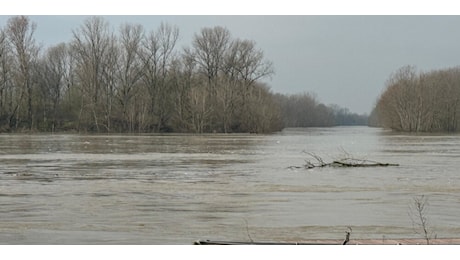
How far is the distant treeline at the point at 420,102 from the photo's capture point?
55625mm

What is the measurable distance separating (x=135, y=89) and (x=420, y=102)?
2715 centimetres

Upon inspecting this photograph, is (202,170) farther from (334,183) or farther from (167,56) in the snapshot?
(167,56)

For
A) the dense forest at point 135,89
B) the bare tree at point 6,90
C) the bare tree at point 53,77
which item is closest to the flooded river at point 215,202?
the dense forest at point 135,89

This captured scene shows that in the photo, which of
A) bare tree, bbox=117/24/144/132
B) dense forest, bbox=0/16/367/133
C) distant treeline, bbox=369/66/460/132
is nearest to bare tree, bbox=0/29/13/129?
dense forest, bbox=0/16/367/133

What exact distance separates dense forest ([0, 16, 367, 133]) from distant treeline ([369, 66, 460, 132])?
10.1 ft

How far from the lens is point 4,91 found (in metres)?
63.7

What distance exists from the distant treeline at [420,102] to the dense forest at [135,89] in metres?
3.07

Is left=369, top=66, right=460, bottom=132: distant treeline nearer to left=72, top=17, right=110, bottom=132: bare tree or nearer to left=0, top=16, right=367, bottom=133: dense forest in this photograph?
left=0, top=16, right=367, bottom=133: dense forest

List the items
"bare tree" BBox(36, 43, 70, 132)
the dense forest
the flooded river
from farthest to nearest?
"bare tree" BBox(36, 43, 70, 132) → the dense forest → the flooded river

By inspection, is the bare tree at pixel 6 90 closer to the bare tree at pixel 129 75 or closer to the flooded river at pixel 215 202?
the bare tree at pixel 129 75

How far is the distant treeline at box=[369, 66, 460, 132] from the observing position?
55.6 metres

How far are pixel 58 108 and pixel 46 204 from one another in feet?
185

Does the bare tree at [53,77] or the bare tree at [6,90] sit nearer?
the bare tree at [6,90]

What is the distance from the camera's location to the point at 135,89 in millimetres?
62594
